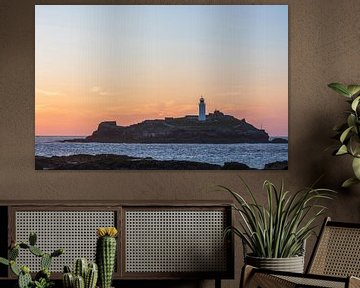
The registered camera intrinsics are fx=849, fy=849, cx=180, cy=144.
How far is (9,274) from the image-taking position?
18.7 ft

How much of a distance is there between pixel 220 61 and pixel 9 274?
2112mm

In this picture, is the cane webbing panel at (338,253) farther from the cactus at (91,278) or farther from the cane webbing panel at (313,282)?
the cactus at (91,278)

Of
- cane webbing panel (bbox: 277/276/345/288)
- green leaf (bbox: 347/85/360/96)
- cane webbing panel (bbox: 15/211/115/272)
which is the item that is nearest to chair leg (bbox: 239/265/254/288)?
cane webbing panel (bbox: 277/276/345/288)

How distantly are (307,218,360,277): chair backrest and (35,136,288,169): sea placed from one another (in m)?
1.22

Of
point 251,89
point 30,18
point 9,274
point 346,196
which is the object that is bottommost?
point 9,274

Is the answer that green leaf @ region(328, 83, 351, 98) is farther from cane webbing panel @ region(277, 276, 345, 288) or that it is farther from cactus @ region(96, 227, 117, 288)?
cactus @ region(96, 227, 117, 288)

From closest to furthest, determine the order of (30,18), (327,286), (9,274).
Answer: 1. (327,286)
2. (9,274)
3. (30,18)

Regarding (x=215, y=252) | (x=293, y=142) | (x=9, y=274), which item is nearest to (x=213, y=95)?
(x=293, y=142)

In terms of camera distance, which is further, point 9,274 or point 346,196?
point 346,196

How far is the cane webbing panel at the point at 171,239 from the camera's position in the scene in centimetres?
574

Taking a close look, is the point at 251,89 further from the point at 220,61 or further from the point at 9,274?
the point at 9,274

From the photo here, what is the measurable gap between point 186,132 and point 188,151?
0.14 m

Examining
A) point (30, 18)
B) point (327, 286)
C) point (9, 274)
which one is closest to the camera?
point (327, 286)

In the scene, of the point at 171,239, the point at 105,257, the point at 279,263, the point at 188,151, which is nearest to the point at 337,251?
the point at 279,263
